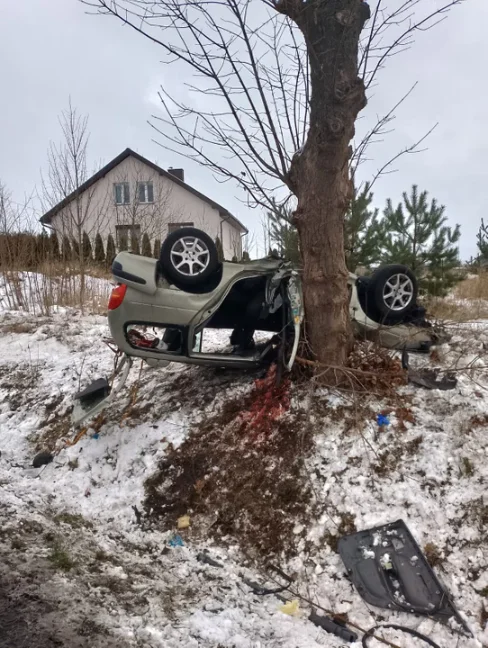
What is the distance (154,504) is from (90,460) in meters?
1.12

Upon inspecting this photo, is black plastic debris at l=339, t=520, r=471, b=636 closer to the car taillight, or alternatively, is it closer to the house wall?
the car taillight

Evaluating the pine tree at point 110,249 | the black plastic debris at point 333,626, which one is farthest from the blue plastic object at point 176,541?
the pine tree at point 110,249

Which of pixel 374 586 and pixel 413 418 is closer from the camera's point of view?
pixel 374 586

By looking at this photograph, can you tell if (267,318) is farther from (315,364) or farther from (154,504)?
(154,504)

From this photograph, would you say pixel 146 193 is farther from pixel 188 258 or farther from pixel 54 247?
pixel 188 258

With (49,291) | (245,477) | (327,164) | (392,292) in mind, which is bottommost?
(245,477)

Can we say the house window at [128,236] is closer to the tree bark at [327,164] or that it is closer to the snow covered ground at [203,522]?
the snow covered ground at [203,522]

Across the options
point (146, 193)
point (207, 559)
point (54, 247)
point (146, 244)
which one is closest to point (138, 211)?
point (146, 244)

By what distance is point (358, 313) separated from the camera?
529 centimetres

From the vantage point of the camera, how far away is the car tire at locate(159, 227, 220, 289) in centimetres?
473

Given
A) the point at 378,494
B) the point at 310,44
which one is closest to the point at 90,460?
the point at 378,494

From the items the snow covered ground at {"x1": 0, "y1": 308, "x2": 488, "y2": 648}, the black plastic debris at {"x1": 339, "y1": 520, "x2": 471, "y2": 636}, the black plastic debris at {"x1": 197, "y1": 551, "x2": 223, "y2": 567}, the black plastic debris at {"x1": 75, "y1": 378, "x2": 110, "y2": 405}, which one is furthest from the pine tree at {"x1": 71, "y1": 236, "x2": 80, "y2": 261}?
the black plastic debris at {"x1": 339, "y1": 520, "x2": 471, "y2": 636}

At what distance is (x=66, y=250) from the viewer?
1233 centimetres

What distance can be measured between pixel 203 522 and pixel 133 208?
12.6 metres
